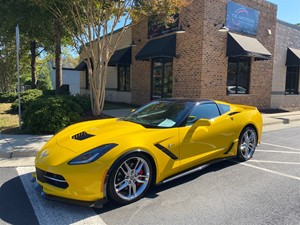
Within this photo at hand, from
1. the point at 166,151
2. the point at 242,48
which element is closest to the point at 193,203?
the point at 166,151

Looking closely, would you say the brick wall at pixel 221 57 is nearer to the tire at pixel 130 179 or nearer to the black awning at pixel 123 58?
the black awning at pixel 123 58

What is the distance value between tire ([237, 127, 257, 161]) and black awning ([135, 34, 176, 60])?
7.90 meters

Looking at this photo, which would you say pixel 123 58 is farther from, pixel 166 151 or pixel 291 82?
pixel 166 151

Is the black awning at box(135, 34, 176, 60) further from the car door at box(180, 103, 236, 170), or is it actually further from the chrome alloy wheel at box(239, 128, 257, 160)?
the car door at box(180, 103, 236, 170)

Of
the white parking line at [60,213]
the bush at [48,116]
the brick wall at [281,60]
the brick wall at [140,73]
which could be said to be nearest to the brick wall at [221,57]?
the brick wall at [281,60]

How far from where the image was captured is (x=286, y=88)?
1728cm

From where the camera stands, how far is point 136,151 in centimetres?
341

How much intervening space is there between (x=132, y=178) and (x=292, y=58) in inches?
644

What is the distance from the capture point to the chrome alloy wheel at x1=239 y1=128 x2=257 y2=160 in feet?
17.3

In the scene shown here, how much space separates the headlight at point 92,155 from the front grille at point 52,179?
0.23m

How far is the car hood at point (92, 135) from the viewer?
135 inches

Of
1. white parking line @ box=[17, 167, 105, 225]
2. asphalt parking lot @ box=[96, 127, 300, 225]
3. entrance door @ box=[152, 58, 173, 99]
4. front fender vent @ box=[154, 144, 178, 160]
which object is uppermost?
entrance door @ box=[152, 58, 173, 99]

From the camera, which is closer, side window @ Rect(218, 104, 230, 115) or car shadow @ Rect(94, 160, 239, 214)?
car shadow @ Rect(94, 160, 239, 214)

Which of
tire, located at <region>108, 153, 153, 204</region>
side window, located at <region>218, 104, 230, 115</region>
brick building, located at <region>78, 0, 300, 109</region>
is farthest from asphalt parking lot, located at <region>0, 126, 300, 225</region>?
brick building, located at <region>78, 0, 300, 109</region>
